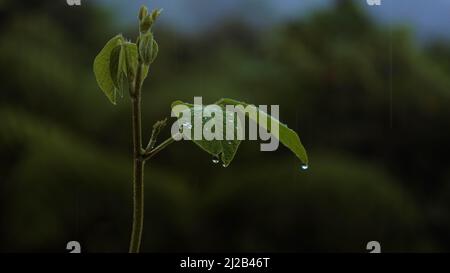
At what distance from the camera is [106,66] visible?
394mm

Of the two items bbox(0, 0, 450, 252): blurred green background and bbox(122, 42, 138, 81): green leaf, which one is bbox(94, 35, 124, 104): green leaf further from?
bbox(0, 0, 450, 252): blurred green background

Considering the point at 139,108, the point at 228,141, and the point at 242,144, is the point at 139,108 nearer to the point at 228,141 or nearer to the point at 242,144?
the point at 228,141

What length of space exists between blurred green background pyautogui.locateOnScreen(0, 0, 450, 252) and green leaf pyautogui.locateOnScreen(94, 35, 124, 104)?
1.56 m

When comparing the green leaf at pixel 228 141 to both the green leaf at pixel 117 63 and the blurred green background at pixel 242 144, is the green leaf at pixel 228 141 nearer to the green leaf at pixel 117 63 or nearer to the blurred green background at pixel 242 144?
the green leaf at pixel 117 63

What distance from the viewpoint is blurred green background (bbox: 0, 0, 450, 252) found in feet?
6.45

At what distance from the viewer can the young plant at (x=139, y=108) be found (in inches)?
12.8

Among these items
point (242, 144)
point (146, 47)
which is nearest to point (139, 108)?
point (146, 47)

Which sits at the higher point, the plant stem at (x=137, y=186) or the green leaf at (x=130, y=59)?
the green leaf at (x=130, y=59)

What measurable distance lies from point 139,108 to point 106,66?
7 cm

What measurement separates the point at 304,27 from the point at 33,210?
119cm

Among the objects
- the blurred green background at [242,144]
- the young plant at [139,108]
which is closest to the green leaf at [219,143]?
the young plant at [139,108]

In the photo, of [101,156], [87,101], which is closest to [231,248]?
[101,156]

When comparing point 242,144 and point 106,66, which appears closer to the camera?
point 106,66
